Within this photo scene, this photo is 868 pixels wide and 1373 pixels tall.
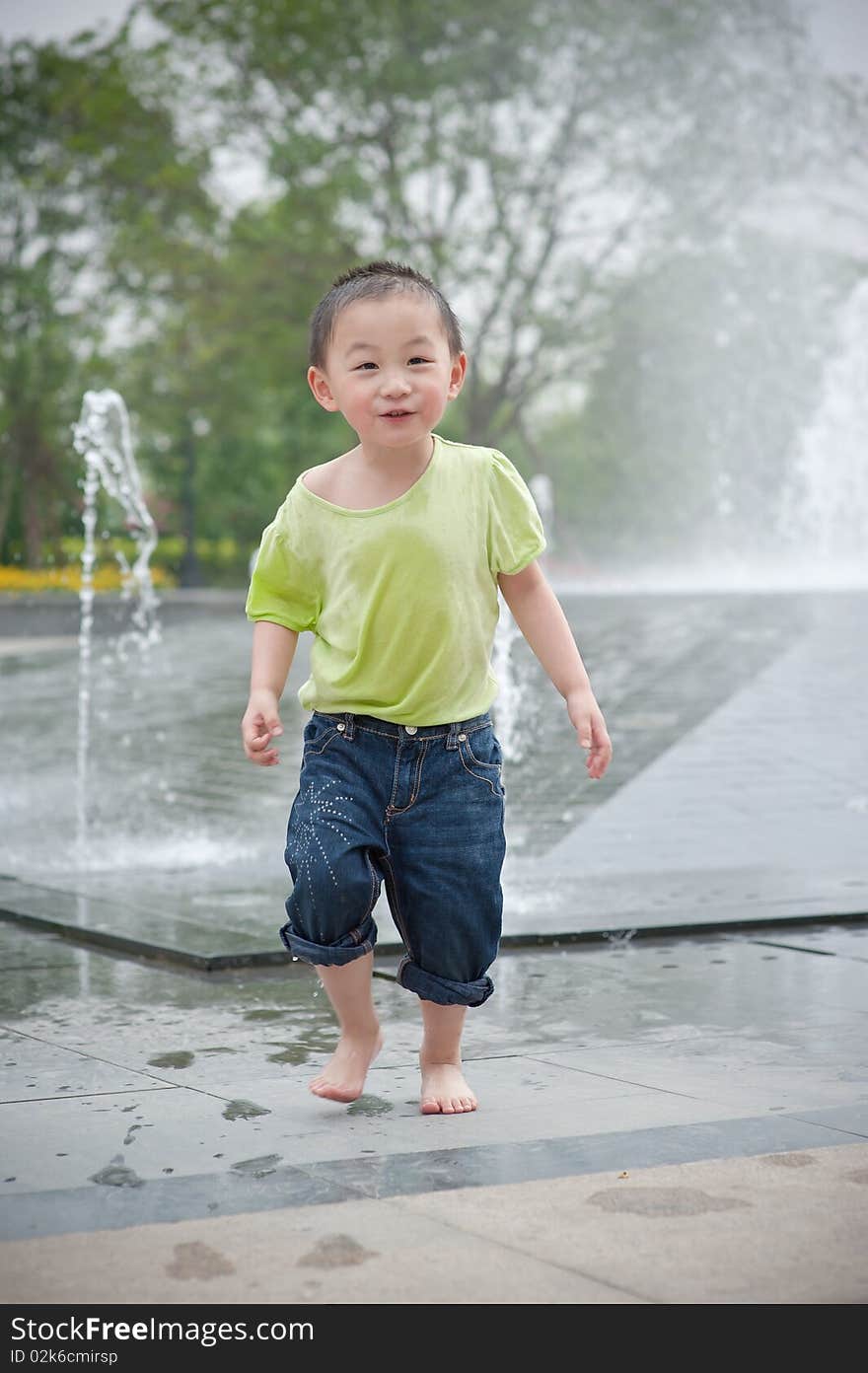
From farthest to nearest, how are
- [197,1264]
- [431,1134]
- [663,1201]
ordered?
[431,1134] → [663,1201] → [197,1264]

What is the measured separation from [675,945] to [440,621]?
2205 millimetres

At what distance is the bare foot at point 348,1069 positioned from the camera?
136 inches

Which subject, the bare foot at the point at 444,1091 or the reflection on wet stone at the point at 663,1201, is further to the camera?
the bare foot at the point at 444,1091

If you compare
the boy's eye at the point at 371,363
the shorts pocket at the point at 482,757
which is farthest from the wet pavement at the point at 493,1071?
the boy's eye at the point at 371,363

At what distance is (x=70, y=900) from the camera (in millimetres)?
5988

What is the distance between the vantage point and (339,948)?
11.1 feet

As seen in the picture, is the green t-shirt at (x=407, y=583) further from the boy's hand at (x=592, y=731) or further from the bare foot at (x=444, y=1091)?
the bare foot at (x=444, y=1091)

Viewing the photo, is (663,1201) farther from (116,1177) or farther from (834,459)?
(834,459)

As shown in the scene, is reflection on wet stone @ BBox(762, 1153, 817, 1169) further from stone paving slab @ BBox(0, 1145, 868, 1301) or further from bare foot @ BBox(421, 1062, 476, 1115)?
bare foot @ BBox(421, 1062, 476, 1115)

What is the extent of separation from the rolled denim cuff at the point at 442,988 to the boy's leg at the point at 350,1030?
0.25ft

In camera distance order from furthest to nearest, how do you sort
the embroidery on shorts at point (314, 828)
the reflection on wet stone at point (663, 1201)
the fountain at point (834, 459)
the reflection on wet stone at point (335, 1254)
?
the fountain at point (834, 459) < the embroidery on shorts at point (314, 828) < the reflection on wet stone at point (663, 1201) < the reflection on wet stone at point (335, 1254)

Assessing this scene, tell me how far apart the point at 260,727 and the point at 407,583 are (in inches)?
14.2

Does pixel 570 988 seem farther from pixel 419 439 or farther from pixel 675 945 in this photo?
pixel 419 439

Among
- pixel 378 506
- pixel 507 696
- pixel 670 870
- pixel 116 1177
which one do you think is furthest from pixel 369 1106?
pixel 507 696
